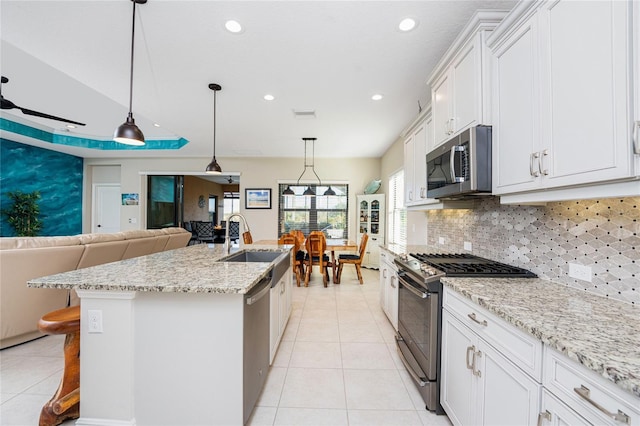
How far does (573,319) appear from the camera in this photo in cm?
96

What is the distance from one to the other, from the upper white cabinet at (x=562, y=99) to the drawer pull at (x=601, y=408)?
70 cm

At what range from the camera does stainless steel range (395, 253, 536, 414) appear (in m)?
1.62

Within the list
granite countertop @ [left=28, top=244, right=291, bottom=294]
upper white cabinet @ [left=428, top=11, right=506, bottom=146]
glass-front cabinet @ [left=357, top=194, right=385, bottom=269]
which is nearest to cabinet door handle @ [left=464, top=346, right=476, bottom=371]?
granite countertop @ [left=28, top=244, right=291, bottom=294]

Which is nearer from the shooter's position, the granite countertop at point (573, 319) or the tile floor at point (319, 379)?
the granite countertop at point (573, 319)

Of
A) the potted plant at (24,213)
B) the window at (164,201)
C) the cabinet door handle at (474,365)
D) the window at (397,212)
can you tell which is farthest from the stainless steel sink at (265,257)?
the potted plant at (24,213)

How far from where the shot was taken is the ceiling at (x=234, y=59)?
1846 millimetres

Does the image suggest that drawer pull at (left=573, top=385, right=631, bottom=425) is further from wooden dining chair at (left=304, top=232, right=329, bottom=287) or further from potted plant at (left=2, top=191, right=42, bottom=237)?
potted plant at (left=2, top=191, right=42, bottom=237)

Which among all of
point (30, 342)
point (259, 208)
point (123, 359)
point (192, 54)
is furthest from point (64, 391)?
point (259, 208)

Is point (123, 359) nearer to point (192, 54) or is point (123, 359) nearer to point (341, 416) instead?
point (341, 416)

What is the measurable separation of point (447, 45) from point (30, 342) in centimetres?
483

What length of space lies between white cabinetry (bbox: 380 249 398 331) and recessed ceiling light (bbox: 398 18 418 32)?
80.3 inches

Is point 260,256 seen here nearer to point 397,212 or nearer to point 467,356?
point 467,356

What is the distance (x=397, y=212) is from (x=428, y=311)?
345cm

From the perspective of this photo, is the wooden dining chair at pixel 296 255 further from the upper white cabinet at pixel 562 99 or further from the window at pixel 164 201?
the window at pixel 164 201
